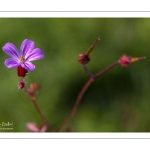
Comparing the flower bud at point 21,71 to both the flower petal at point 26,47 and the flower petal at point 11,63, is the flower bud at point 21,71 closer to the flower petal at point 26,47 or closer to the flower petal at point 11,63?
the flower petal at point 11,63

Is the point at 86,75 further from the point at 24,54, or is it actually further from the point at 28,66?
the point at 28,66

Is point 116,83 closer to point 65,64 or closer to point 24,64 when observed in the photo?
point 65,64

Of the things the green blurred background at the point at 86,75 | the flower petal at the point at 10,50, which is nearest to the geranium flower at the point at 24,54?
the flower petal at the point at 10,50

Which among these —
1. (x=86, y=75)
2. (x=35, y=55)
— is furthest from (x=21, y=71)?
(x=86, y=75)

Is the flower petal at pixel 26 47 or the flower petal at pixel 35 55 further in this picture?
the flower petal at pixel 26 47

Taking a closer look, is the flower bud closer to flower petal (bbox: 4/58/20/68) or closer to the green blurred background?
flower petal (bbox: 4/58/20/68)
